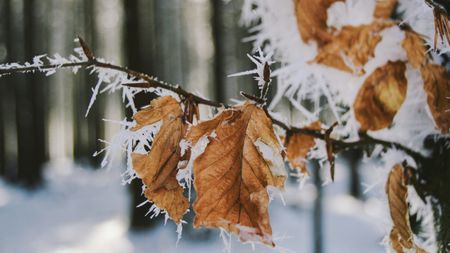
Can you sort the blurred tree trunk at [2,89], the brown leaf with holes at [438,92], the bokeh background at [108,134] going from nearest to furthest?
the brown leaf with holes at [438,92] → the bokeh background at [108,134] → the blurred tree trunk at [2,89]

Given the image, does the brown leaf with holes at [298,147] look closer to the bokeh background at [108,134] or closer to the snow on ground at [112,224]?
the bokeh background at [108,134]

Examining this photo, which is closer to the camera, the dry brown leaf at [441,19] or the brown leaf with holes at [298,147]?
the dry brown leaf at [441,19]

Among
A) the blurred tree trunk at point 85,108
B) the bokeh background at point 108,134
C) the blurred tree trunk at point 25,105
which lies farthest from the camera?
the blurred tree trunk at point 85,108

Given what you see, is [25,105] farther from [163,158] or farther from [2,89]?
[163,158]

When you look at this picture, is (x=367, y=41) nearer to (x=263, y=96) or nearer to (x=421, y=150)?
(x=421, y=150)

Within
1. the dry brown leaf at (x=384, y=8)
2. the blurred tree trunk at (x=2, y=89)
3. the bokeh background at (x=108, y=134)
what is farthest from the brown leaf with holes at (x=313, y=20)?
the blurred tree trunk at (x=2, y=89)

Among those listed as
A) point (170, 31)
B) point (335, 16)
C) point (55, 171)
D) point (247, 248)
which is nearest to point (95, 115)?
point (55, 171)

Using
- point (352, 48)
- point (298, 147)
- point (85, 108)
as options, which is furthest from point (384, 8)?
point (85, 108)
